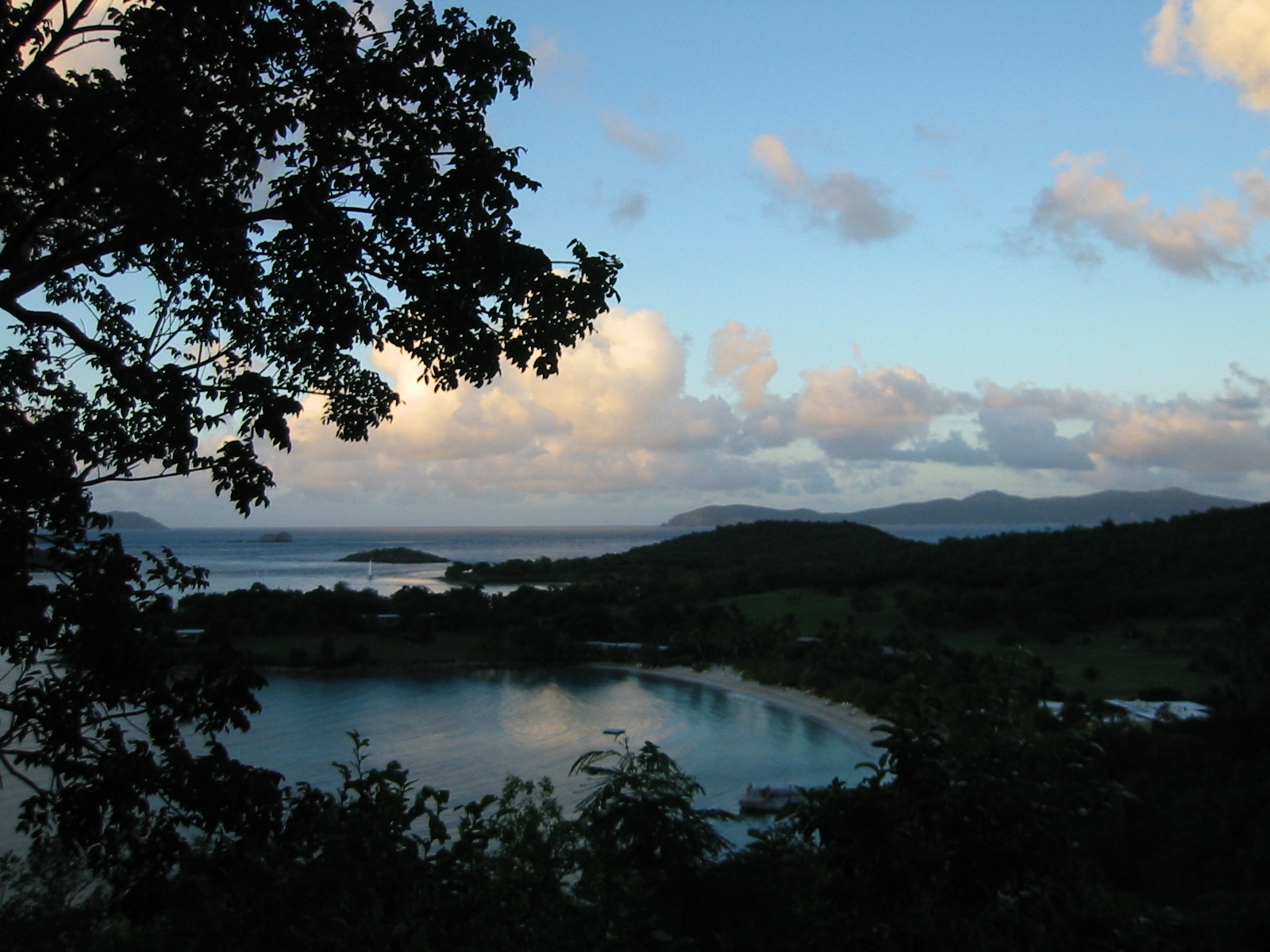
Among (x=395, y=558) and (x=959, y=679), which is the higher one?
(x=959, y=679)

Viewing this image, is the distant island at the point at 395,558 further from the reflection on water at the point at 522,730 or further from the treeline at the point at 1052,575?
the reflection on water at the point at 522,730

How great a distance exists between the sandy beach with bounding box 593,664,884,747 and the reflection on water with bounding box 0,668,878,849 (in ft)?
1.68

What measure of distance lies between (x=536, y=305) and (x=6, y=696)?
3406 millimetres

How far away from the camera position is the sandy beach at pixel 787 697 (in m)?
36.8

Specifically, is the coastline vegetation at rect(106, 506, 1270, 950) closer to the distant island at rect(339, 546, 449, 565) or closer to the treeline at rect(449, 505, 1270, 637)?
the treeline at rect(449, 505, 1270, 637)

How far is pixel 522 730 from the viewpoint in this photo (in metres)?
36.8

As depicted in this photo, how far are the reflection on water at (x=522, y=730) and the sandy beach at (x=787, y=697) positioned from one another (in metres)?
0.51

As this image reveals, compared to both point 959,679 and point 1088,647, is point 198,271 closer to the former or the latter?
point 959,679

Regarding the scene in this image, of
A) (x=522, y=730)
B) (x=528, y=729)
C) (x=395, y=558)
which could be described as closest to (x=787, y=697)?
(x=528, y=729)

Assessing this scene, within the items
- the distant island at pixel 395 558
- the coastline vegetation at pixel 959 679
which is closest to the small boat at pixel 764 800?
the coastline vegetation at pixel 959 679

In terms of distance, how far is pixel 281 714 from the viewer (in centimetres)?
3747

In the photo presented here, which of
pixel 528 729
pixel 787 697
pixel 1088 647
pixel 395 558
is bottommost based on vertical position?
pixel 528 729

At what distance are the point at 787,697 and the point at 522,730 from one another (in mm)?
12700

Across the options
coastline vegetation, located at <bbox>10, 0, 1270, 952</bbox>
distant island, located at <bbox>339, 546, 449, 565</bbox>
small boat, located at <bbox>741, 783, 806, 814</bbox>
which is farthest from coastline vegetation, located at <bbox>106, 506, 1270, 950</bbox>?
distant island, located at <bbox>339, 546, 449, 565</bbox>
